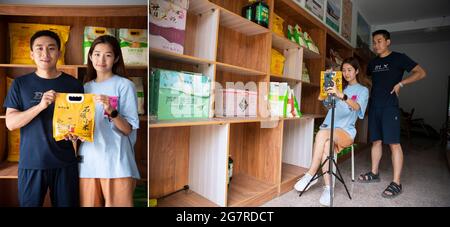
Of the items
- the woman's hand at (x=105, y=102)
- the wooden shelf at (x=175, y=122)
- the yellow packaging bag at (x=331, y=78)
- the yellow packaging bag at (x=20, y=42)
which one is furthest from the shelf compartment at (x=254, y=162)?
the yellow packaging bag at (x=20, y=42)

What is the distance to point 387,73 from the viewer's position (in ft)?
3.76

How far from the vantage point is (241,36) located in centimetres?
143

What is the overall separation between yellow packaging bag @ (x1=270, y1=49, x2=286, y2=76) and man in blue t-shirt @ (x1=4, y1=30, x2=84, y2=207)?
3.70 ft

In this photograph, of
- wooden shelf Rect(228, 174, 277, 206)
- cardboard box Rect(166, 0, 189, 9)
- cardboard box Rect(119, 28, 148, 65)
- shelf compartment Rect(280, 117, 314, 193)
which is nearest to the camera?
cardboard box Rect(119, 28, 148, 65)

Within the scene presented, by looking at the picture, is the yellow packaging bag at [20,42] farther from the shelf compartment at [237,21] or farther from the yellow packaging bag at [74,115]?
the shelf compartment at [237,21]

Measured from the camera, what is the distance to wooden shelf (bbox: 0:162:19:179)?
0.56 metres

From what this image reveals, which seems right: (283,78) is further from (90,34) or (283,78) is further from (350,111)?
(90,34)

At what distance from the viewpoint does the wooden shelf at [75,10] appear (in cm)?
57

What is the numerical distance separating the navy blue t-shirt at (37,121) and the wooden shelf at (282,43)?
1.19m

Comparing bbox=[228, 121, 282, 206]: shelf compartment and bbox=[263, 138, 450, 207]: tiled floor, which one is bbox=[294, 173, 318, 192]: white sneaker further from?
bbox=[228, 121, 282, 206]: shelf compartment

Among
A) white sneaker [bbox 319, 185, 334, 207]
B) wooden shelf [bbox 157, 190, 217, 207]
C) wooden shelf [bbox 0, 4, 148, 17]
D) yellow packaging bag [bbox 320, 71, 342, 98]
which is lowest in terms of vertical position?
wooden shelf [bbox 157, 190, 217, 207]

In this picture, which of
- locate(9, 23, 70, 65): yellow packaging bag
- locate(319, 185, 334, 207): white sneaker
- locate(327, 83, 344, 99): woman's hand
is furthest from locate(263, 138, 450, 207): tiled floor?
locate(9, 23, 70, 65): yellow packaging bag

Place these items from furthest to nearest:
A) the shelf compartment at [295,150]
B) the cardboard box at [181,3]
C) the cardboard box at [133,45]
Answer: the shelf compartment at [295,150] < the cardboard box at [181,3] < the cardboard box at [133,45]

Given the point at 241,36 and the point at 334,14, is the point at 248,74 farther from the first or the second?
the point at 334,14
